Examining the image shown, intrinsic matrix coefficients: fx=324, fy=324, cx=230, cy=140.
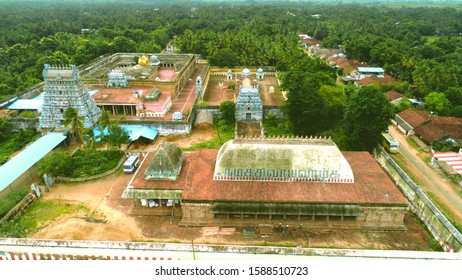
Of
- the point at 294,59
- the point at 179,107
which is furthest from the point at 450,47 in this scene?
the point at 179,107

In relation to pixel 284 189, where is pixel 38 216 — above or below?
below

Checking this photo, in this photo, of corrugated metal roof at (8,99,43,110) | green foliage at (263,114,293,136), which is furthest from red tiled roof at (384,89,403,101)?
corrugated metal roof at (8,99,43,110)

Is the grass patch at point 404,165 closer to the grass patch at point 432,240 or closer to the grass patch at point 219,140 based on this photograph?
the grass patch at point 432,240

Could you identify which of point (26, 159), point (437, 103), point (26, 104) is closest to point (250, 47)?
point (437, 103)

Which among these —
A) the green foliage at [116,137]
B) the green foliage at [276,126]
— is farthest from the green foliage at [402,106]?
the green foliage at [116,137]

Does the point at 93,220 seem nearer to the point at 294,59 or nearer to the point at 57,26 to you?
the point at 294,59

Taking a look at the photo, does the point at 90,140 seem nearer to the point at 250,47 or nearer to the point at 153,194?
the point at 153,194
